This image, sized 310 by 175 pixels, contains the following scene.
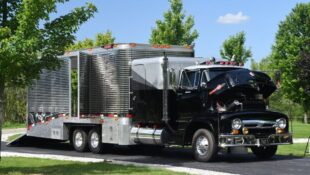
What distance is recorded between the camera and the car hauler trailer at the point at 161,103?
15125mm

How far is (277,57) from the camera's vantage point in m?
52.5

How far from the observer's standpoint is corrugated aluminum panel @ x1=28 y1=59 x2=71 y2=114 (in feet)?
64.5

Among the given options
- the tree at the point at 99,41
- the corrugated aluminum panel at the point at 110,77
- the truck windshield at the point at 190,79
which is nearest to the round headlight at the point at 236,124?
the truck windshield at the point at 190,79

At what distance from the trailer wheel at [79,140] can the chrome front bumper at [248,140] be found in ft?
19.9

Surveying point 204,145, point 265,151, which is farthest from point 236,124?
point 265,151

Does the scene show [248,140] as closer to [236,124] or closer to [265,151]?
[236,124]

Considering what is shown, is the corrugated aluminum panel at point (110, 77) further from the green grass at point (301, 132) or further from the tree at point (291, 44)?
the tree at point (291, 44)

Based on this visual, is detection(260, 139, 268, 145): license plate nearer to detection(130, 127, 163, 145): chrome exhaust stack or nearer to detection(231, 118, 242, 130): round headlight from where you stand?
detection(231, 118, 242, 130): round headlight

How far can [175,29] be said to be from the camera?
34.3 m

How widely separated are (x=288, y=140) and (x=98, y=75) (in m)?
6.32

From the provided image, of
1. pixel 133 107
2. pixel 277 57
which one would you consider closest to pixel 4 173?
pixel 133 107

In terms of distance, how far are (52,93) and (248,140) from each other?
8.36m

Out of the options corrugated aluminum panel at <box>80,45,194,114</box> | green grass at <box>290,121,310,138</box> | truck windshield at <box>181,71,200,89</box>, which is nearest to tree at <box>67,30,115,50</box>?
green grass at <box>290,121,310,138</box>

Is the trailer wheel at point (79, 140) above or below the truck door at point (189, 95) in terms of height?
below
